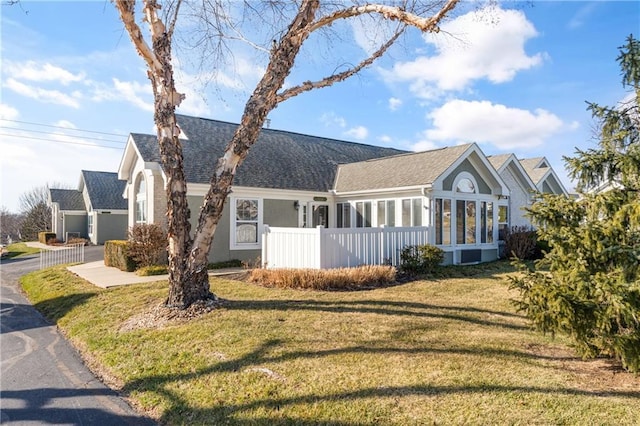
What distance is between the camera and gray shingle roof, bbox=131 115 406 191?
1544cm

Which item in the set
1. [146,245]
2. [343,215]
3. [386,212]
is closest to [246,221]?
[146,245]

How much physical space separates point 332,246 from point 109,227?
86.2ft

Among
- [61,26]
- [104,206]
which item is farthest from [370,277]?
[104,206]

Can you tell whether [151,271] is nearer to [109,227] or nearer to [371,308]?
[371,308]

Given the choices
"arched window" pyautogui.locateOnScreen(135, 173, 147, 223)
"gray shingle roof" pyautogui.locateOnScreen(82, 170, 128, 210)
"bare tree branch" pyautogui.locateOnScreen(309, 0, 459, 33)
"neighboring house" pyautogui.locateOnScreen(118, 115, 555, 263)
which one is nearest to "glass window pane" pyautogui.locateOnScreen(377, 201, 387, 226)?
"neighboring house" pyautogui.locateOnScreen(118, 115, 555, 263)

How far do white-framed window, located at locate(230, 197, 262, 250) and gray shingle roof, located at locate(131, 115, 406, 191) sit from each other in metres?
0.75

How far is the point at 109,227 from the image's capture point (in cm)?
3095

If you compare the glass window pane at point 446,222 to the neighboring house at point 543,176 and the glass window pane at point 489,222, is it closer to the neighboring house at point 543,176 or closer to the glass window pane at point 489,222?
the glass window pane at point 489,222

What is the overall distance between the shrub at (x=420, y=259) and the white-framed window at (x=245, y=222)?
20.2 ft

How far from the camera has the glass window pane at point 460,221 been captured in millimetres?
15555

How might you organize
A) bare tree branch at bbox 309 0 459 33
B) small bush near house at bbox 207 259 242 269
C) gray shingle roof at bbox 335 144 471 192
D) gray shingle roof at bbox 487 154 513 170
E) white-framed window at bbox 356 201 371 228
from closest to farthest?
bare tree branch at bbox 309 0 459 33, small bush near house at bbox 207 259 242 269, gray shingle roof at bbox 335 144 471 192, white-framed window at bbox 356 201 371 228, gray shingle roof at bbox 487 154 513 170

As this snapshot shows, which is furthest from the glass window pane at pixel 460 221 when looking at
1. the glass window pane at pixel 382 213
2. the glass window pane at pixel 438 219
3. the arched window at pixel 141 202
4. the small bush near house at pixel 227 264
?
the arched window at pixel 141 202

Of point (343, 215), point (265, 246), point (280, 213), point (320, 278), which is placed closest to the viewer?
point (320, 278)

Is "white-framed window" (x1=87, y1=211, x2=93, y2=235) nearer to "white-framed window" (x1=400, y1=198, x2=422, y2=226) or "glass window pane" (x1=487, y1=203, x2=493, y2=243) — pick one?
"white-framed window" (x1=400, y1=198, x2=422, y2=226)
